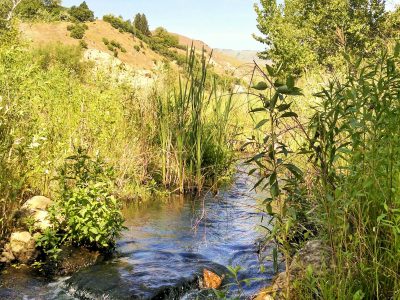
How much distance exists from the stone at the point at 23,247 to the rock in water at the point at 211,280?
1.89 meters

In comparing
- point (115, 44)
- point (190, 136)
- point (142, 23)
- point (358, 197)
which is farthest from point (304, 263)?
point (142, 23)

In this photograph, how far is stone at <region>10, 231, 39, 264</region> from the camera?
4.91 meters

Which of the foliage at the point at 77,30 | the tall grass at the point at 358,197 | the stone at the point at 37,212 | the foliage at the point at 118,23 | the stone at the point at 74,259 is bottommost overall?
the stone at the point at 74,259

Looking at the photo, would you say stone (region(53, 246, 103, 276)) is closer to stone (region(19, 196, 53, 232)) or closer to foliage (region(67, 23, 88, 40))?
stone (region(19, 196, 53, 232))

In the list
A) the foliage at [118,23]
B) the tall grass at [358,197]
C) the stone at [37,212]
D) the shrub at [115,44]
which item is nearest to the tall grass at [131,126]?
the stone at [37,212]

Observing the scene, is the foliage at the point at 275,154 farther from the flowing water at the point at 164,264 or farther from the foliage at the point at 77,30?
A: the foliage at the point at 77,30

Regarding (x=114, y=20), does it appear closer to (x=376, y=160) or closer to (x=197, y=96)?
(x=197, y=96)

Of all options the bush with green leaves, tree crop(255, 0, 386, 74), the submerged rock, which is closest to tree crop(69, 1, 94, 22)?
tree crop(255, 0, 386, 74)

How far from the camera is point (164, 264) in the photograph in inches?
195

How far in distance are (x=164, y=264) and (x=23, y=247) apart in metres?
1.51

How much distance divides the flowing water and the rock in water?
0.30 ft

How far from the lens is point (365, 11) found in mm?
35188

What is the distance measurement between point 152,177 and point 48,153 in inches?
108

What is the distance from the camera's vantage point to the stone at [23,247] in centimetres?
491
